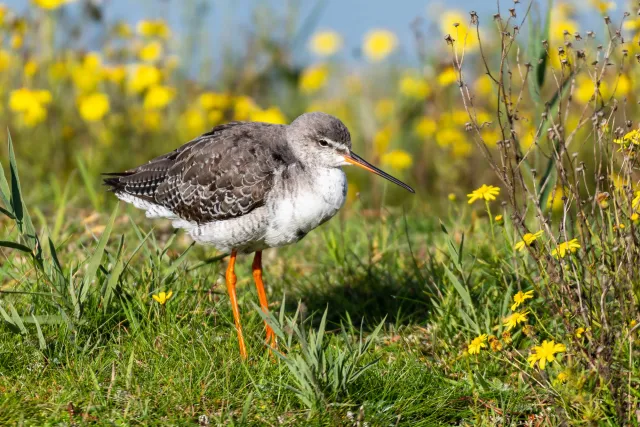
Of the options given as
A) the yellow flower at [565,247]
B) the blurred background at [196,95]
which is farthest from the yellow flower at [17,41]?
the yellow flower at [565,247]

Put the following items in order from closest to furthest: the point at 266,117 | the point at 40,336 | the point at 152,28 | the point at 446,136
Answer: the point at 40,336 → the point at 446,136 → the point at 266,117 → the point at 152,28

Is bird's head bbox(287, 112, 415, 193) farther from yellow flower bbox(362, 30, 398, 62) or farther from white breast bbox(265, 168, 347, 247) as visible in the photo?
yellow flower bbox(362, 30, 398, 62)

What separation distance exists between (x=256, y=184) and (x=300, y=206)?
30 cm

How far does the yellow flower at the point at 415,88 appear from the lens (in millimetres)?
8720

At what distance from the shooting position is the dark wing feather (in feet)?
15.9

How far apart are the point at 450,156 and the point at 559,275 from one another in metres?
5.26

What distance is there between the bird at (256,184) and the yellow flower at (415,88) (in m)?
3.76

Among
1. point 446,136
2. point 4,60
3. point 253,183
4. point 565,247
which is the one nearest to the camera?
point 565,247

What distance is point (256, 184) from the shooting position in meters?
4.79

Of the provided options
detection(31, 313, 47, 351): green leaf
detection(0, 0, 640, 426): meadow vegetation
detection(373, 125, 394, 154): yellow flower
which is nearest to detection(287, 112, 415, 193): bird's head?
detection(0, 0, 640, 426): meadow vegetation

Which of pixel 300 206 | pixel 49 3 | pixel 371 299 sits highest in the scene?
pixel 49 3

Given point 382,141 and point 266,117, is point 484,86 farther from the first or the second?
point 266,117

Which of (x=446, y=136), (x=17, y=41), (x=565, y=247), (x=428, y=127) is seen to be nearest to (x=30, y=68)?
(x=17, y=41)

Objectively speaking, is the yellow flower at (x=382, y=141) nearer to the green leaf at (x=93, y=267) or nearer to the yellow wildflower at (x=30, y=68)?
Answer: the yellow wildflower at (x=30, y=68)
